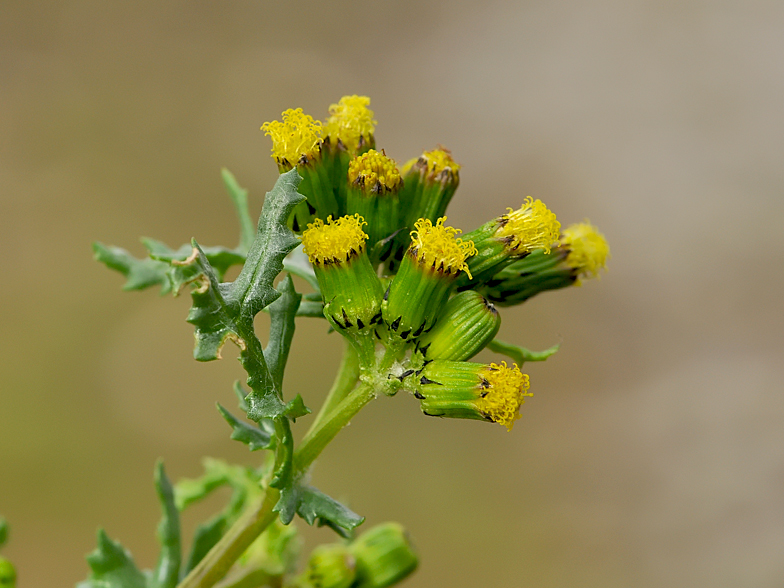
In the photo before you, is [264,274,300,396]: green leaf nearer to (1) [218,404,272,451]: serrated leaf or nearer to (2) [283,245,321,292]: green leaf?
(1) [218,404,272,451]: serrated leaf

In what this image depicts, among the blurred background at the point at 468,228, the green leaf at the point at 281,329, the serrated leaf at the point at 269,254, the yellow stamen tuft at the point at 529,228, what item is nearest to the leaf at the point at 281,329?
the green leaf at the point at 281,329

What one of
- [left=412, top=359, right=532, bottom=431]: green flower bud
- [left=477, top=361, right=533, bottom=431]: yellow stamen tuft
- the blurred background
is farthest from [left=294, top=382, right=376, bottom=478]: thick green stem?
the blurred background

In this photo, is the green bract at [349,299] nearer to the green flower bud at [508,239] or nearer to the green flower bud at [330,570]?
the green flower bud at [508,239]

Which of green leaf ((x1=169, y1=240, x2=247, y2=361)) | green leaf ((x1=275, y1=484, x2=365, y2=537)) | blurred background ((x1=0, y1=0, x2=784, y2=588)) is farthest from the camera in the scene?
blurred background ((x1=0, y1=0, x2=784, y2=588))

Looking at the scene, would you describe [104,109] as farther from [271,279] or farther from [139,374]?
[271,279]

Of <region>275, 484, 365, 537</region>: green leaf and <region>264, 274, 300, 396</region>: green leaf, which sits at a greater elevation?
<region>264, 274, 300, 396</region>: green leaf

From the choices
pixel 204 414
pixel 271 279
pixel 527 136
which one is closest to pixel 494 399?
pixel 271 279

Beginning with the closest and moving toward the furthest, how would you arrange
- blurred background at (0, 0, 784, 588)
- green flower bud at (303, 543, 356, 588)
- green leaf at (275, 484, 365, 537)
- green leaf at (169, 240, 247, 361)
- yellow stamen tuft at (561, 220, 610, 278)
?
green leaf at (169, 240, 247, 361), green leaf at (275, 484, 365, 537), yellow stamen tuft at (561, 220, 610, 278), green flower bud at (303, 543, 356, 588), blurred background at (0, 0, 784, 588)
